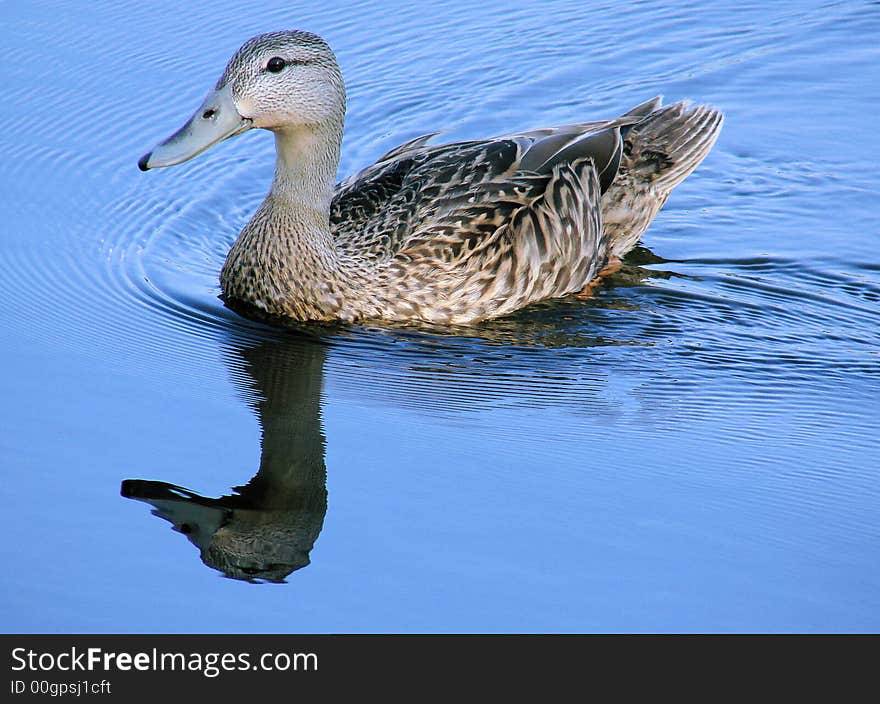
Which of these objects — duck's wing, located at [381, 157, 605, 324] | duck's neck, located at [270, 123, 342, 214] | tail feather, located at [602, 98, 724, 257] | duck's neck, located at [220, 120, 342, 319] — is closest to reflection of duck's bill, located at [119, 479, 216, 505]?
duck's neck, located at [220, 120, 342, 319]

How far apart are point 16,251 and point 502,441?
142 inches

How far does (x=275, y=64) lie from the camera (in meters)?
7.84

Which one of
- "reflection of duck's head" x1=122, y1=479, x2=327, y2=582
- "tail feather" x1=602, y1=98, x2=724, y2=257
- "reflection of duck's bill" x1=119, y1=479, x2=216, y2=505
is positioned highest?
"tail feather" x1=602, y1=98, x2=724, y2=257

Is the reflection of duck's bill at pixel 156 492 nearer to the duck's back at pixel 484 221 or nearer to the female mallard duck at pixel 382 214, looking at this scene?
the female mallard duck at pixel 382 214

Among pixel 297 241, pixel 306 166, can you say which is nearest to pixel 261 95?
pixel 306 166

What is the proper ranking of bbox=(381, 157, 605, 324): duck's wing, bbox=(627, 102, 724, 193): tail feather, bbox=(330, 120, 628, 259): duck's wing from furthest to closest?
1. bbox=(627, 102, 724, 193): tail feather
2. bbox=(330, 120, 628, 259): duck's wing
3. bbox=(381, 157, 605, 324): duck's wing

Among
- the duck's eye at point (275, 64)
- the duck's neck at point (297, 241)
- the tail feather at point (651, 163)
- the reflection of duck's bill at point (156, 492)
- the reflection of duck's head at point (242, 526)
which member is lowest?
the reflection of duck's head at point (242, 526)

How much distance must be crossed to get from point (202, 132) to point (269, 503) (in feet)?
8.05

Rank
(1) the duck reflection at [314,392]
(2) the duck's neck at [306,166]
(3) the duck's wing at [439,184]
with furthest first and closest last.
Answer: (3) the duck's wing at [439,184] < (2) the duck's neck at [306,166] < (1) the duck reflection at [314,392]

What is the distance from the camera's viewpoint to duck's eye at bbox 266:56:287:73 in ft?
25.6

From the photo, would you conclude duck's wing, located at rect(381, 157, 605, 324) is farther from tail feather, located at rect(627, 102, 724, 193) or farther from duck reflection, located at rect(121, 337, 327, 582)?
duck reflection, located at rect(121, 337, 327, 582)

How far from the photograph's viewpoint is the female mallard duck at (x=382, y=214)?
7867mm

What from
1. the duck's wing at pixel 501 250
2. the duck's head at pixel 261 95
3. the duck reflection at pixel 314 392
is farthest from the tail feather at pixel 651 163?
the duck's head at pixel 261 95

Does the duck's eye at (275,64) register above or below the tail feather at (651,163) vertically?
below
